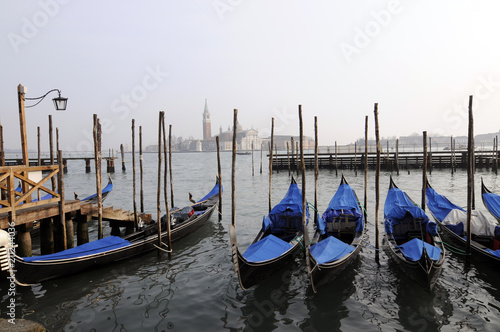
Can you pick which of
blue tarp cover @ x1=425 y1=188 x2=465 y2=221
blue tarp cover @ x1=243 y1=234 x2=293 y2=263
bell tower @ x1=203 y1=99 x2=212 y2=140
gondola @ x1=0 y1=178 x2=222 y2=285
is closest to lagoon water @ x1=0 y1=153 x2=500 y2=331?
gondola @ x1=0 y1=178 x2=222 y2=285

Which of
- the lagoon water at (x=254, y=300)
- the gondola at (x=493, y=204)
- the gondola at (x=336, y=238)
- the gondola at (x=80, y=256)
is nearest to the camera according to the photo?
the lagoon water at (x=254, y=300)

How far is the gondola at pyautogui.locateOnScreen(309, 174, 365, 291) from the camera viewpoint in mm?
5879

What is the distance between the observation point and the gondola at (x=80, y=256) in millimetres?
5594

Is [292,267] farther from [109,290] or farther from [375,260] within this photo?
[109,290]

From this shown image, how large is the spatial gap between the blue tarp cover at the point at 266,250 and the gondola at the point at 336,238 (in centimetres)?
65

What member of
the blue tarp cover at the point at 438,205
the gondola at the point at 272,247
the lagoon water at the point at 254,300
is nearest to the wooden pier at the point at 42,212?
the lagoon water at the point at 254,300

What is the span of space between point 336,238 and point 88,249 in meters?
5.60

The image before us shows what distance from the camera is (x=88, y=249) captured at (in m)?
6.80

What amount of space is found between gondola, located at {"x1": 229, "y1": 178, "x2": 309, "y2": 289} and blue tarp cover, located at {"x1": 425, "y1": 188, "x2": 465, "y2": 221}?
410cm

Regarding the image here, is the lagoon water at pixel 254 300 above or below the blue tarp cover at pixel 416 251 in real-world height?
below

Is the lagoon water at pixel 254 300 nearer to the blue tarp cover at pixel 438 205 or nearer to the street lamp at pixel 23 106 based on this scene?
the blue tarp cover at pixel 438 205

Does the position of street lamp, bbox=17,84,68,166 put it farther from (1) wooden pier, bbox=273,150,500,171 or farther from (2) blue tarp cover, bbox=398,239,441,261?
(1) wooden pier, bbox=273,150,500,171

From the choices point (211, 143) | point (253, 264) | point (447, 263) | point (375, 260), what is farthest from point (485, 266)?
point (211, 143)

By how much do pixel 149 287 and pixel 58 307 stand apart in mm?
1576
